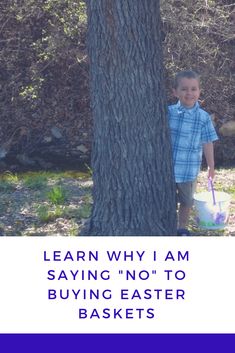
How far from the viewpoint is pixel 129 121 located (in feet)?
15.3

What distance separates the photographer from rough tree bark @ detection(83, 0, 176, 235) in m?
4.61

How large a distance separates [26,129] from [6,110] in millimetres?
285

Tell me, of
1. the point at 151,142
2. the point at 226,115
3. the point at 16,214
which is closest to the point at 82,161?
the point at 226,115

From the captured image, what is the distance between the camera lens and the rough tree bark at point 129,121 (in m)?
4.61

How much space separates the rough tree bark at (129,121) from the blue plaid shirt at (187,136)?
0.43 m

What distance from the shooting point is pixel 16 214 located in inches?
248

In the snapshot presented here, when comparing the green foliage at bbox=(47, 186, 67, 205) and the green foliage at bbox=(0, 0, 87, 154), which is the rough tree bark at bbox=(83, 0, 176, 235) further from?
the green foliage at bbox=(0, 0, 87, 154)

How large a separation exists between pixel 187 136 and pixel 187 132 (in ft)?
0.09

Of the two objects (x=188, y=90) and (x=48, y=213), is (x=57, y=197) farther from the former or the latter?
(x=188, y=90)

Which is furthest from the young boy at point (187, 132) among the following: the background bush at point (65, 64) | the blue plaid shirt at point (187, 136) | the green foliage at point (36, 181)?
the background bush at point (65, 64)

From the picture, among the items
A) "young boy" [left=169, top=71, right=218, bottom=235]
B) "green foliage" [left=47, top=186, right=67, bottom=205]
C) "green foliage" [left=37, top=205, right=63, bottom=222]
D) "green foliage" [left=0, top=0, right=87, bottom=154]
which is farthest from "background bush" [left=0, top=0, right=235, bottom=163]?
"young boy" [left=169, top=71, right=218, bottom=235]

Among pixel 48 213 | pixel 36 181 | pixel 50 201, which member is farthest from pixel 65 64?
pixel 48 213

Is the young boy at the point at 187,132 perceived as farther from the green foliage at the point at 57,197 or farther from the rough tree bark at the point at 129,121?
the green foliage at the point at 57,197

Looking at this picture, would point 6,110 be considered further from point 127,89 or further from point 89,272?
point 89,272
